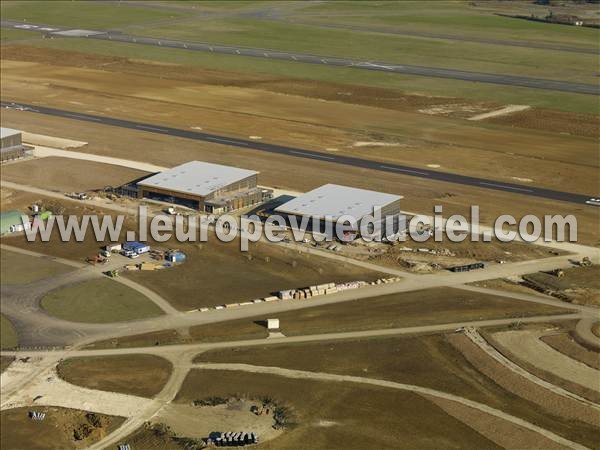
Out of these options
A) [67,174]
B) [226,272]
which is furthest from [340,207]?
[67,174]

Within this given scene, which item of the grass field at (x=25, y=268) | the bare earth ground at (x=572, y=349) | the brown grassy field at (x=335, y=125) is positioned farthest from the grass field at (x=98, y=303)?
the brown grassy field at (x=335, y=125)

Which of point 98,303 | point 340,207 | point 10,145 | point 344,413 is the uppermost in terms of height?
point 10,145

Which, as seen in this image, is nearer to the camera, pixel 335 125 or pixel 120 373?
pixel 120 373

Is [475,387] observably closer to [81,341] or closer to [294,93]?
[81,341]

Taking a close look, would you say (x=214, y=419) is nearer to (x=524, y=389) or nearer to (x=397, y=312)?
(x=524, y=389)

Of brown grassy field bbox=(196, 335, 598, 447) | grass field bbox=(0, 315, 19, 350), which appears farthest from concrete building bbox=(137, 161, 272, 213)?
brown grassy field bbox=(196, 335, 598, 447)

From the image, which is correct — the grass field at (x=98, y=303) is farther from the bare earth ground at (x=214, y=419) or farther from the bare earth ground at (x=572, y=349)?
the bare earth ground at (x=572, y=349)

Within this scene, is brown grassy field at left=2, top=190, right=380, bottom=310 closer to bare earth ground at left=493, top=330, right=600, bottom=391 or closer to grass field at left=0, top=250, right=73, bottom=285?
grass field at left=0, top=250, right=73, bottom=285
